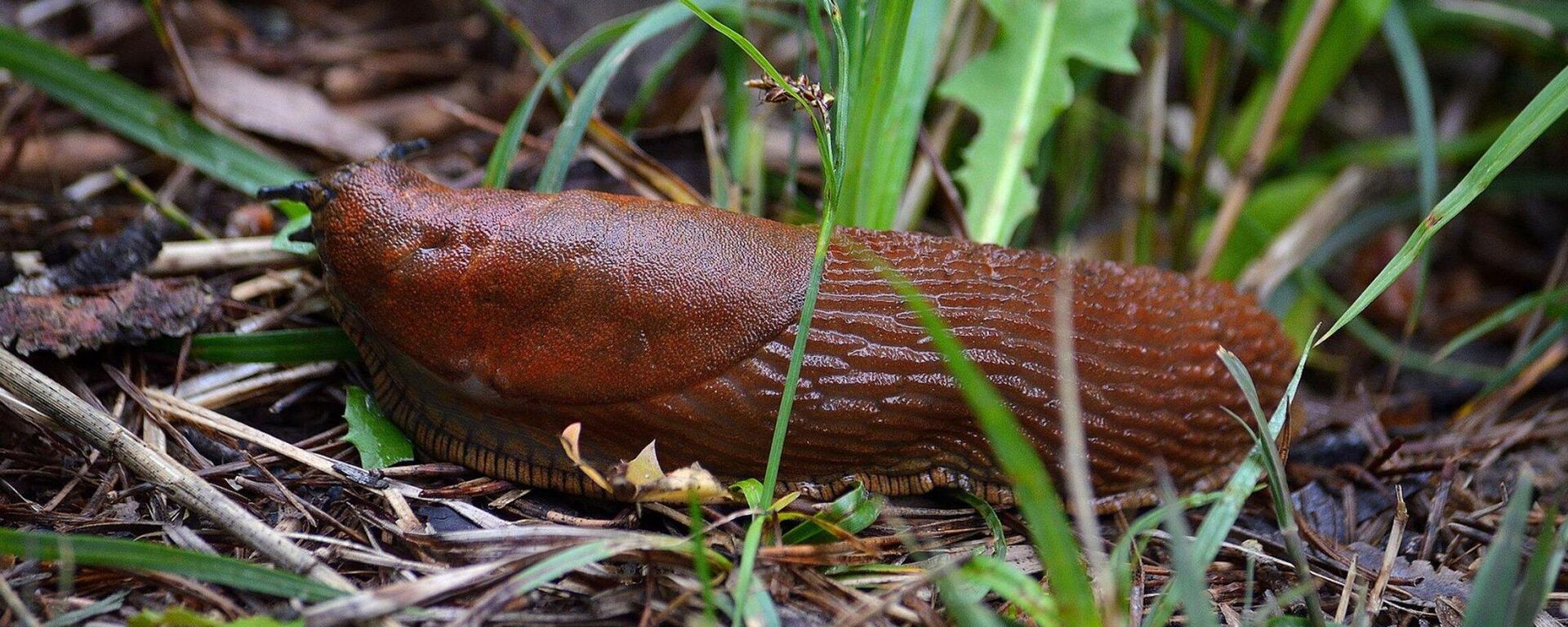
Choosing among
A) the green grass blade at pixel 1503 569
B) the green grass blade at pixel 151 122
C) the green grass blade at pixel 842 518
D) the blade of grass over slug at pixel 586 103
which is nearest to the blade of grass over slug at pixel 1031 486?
the green grass blade at pixel 1503 569

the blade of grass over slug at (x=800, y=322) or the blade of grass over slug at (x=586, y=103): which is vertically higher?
the blade of grass over slug at (x=586, y=103)

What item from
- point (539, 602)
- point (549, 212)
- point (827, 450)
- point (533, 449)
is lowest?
point (539, 602)

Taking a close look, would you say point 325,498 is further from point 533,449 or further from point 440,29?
point 440,29

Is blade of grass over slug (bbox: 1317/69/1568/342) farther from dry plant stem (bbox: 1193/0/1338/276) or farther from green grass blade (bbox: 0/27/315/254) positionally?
green grass blade (bbox: 0/27/315/254)

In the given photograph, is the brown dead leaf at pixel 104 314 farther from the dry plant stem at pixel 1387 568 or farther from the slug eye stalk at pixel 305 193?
the dry plant stem at pixel 1387 568

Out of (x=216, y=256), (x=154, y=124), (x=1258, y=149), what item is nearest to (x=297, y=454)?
(x=216, y=256)

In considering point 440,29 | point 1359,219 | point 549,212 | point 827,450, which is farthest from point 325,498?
point 1359,219

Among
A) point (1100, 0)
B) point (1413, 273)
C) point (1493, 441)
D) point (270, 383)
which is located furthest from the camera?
point (1413, 273)

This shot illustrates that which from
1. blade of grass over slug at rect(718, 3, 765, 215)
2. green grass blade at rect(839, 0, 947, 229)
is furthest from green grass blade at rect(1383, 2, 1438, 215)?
blade of grass over slug at rect(718, 3, 765, 215)
